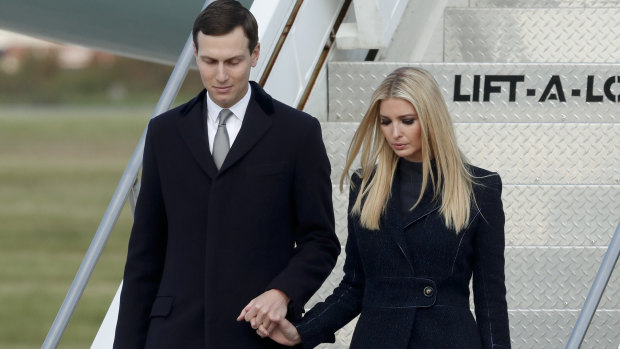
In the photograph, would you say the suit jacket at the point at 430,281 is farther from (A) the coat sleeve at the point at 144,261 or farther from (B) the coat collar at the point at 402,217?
(A) the coat sleeve at the point at 144,261

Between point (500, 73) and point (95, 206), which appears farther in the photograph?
point (95, 206)

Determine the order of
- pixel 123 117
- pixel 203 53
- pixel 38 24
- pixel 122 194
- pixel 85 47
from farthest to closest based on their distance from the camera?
1. pixel 123 117
2. pixel 85 47
3. pixel 38 24
4. pixel 122 194
5. pixel 203 53

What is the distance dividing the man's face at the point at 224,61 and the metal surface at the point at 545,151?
182 centimetres

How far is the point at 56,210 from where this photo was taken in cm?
2873

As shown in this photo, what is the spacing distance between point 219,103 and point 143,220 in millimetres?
297

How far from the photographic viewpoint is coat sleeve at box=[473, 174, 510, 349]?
256 centimetres

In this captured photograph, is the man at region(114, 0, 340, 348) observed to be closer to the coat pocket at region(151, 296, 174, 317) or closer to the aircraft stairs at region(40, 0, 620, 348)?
the coat pocket at region(151, 296, 174, 317)

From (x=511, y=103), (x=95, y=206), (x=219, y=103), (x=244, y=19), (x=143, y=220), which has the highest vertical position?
(x=95, y=206)

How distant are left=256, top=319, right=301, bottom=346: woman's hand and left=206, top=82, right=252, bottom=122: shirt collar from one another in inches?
17.0

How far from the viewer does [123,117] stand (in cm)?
4059

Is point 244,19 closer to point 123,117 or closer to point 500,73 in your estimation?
point 500,73

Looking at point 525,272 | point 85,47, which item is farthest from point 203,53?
point 85,47

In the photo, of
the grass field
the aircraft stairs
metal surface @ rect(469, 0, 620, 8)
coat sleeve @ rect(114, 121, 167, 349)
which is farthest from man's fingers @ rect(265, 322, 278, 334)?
the grass field

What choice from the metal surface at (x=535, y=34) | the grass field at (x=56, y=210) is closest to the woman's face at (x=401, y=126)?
the metal surface at (x=535, y=34)
